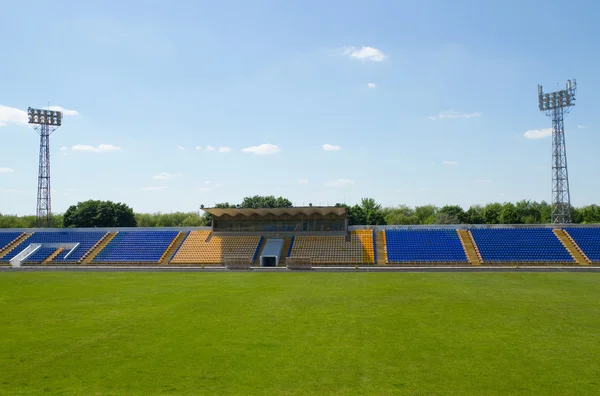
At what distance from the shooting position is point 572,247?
155 feet

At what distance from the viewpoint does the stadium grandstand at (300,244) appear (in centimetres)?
4741

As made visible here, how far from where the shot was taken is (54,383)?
1199cm

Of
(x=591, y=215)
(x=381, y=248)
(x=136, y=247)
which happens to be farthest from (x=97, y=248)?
(x=591, y=215)

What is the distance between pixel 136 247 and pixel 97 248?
515 centimetres

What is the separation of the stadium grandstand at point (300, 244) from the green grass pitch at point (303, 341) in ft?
61.8

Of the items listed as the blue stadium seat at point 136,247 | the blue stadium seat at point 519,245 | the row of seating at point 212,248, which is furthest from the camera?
the blue stadium seat at point 136,247

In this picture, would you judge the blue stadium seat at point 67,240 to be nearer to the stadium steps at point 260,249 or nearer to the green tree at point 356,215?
the stadium steps at point 260,249

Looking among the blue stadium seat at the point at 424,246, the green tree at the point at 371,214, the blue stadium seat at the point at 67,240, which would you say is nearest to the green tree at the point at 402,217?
the green tree at the point at 371,214

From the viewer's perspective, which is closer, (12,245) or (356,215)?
(12,245)

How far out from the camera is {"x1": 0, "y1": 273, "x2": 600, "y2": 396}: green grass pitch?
38.6 ft

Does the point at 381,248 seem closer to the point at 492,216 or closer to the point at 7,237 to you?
the point at 492,216

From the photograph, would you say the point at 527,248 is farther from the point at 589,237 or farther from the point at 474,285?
the point at 474,285

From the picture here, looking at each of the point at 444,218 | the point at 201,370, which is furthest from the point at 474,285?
the point at 444,218

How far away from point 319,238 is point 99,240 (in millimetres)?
29367
